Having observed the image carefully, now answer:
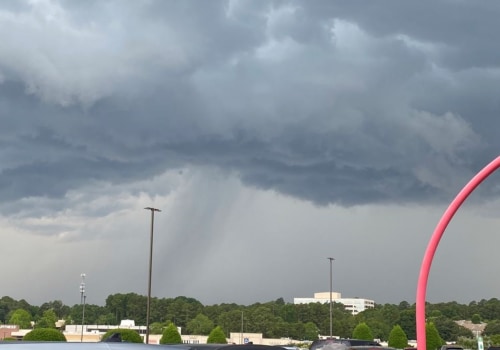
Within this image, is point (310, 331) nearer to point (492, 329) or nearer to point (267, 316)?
point (267, 316)

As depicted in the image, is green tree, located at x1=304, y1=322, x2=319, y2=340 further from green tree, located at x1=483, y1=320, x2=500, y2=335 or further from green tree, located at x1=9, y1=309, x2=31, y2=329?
green tree, located at x1=9, y1=309, x2=31, y2=329

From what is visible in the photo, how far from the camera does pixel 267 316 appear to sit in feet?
427

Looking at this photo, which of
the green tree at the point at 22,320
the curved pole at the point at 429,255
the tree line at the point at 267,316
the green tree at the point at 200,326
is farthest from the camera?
the green tree at the point at 22,320

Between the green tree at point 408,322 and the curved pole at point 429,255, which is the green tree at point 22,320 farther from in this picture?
the curved pole at point 429,255

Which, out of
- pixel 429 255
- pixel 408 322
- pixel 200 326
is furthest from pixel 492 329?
pixel 429 255

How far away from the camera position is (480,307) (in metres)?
161

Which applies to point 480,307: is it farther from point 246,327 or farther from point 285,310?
point 246,327

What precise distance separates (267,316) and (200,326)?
37.1 feet

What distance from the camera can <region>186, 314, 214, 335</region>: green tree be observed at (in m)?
128

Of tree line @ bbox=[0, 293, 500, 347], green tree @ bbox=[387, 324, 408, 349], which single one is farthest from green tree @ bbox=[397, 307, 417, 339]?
green tree @ bbox=[387, 324, 408, 349]

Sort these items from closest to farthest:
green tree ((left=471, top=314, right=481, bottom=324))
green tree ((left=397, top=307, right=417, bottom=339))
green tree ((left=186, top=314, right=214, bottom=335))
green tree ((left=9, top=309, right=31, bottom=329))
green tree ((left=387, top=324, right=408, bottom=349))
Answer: green tree ((left=387, top=324, right=408, bottom=349)), green tree ((left=397, top=307, right=417, bottom=339)), green tree ((left=186, top=314, right=214, bottom=335)), green tree ((left=471, top=314, right=481, bottom=324)), green tree ((left=9, top=309, right=31, bottom=329))

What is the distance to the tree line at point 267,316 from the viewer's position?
119 m

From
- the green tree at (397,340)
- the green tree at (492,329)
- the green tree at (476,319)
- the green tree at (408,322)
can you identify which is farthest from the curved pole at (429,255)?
the green tree at (476,319)

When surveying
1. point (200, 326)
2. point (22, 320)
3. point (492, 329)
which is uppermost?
point (22, 320)
